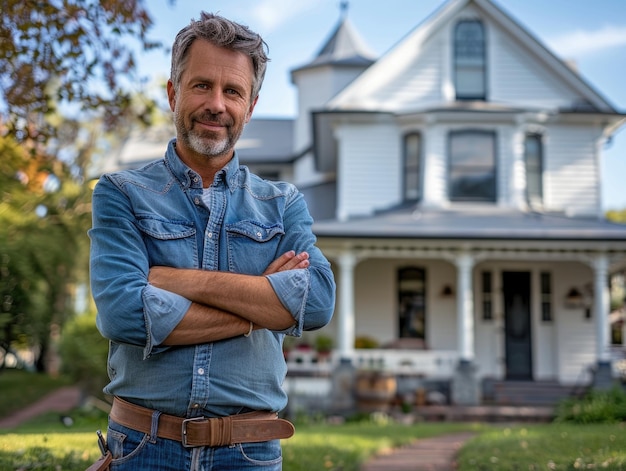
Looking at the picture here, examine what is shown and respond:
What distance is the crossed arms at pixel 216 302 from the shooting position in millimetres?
2277

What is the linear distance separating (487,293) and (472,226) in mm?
2411

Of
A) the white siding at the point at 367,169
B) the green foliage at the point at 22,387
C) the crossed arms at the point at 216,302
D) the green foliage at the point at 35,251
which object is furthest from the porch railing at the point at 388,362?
the crossed arms at the point at 216,302

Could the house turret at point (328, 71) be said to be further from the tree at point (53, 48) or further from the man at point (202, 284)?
the man at point (202, 284)

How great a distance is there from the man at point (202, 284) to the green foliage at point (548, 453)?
15.1 ft

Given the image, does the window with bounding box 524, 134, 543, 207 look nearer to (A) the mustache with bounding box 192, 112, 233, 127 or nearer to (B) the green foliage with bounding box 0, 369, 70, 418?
(B) the green foliage with bounding box 0, 369, 70, 418

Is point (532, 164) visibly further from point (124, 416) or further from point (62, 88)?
point (124, 416)

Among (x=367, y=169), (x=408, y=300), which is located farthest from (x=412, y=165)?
(x=408, y=300)

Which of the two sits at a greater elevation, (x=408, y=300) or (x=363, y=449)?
(x=408, y=300)

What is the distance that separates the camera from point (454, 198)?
1719 centimetres

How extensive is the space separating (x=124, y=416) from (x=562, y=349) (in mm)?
16329

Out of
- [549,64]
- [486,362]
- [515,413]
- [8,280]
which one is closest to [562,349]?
[486,362]

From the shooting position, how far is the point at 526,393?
1600 cm

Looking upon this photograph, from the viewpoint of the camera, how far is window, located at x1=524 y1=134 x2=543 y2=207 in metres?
17.7

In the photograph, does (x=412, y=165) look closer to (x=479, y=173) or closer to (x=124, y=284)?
(x=479, y=173)
